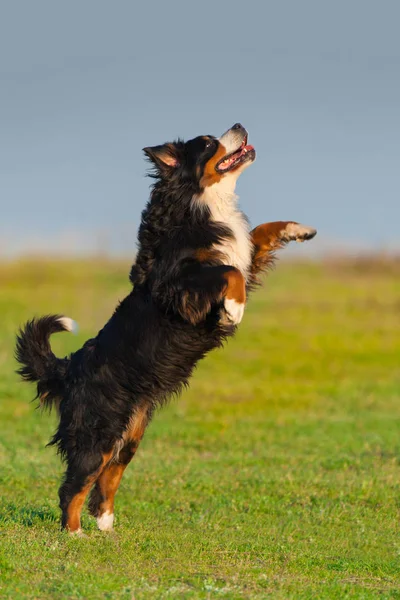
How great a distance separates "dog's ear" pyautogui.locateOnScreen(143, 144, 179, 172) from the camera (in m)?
7.49

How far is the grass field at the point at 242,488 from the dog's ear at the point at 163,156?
3.13m

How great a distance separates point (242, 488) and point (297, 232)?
3.64 meters

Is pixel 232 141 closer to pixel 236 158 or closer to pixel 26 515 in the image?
pixel 236 158

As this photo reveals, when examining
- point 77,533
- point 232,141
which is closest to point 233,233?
point 232,141

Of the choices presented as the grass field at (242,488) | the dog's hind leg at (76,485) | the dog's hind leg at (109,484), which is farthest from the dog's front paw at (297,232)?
the grass field at (242,488)

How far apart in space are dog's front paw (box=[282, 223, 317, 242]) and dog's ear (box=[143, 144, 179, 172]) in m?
1.17

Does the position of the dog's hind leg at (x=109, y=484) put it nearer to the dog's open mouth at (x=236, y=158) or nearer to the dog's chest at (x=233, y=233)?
the dog's chest at (x=233, y=233)

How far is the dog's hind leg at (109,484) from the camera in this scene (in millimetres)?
7434

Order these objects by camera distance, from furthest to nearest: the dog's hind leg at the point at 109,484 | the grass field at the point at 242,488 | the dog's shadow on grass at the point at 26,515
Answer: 1. the dog's shadow on grass at the point at 26,515
2. the dog's hind leg at the point at 109,484
3. the grass field at the point at 242,488

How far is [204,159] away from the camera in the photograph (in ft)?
24.9

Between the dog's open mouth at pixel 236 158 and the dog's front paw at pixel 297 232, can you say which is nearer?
the dog's open mouth at pixel 236 158

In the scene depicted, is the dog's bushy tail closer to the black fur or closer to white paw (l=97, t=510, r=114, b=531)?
the black fur

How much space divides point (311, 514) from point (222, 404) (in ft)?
28.7

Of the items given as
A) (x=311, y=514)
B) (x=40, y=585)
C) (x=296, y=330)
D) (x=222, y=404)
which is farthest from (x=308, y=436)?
(x=296, y=330)
